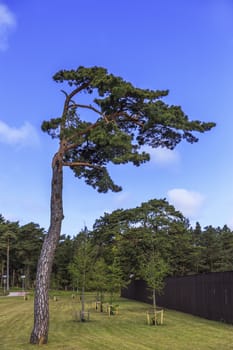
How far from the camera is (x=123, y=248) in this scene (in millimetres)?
34688

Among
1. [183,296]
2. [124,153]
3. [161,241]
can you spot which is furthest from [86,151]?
[161,241]

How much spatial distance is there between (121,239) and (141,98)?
2276cm

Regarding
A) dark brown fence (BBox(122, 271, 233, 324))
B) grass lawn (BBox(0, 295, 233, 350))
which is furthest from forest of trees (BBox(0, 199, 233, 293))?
grass lawn (BBox(0, 295, 233, 350))

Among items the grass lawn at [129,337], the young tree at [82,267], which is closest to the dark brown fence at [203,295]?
the grass lawn at [129,337]

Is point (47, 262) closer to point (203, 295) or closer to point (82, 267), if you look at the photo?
point (82, 267)

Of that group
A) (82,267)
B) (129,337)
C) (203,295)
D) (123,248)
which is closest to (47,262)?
(129,337)

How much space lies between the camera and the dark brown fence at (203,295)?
17.1m

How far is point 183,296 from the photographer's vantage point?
23.5 metres

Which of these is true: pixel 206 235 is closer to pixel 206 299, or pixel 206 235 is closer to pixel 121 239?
pixel 121 239

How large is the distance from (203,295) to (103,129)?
36.2 feet

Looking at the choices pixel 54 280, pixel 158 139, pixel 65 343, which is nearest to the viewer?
pixel 65 343

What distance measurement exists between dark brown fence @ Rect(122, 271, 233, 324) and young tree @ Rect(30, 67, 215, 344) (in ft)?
21.5

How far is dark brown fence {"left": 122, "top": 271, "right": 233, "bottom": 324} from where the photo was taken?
17.1m

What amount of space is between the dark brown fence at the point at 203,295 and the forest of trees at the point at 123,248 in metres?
1.41
